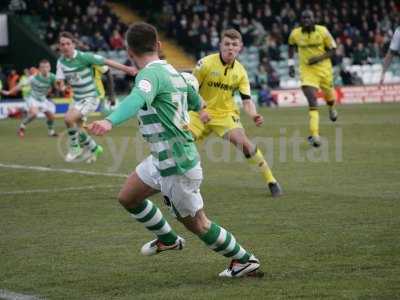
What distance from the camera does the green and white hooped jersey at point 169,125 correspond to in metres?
7.66

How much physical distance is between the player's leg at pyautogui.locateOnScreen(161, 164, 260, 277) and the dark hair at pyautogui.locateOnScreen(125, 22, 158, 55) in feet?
3.31

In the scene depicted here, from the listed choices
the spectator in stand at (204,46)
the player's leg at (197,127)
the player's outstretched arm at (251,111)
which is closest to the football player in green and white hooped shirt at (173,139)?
the player's outstretched arm at (251,111)

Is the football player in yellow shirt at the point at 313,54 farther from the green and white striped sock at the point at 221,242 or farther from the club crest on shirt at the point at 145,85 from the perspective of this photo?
the club crest on shirt at the point at 145,85

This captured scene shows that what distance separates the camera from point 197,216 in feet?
25.8

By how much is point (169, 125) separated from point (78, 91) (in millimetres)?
12168

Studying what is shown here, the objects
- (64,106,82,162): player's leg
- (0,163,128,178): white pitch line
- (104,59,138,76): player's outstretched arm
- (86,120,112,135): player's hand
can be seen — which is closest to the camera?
(86,120,112,135): player's hand

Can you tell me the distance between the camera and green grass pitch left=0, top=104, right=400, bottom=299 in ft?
25.3

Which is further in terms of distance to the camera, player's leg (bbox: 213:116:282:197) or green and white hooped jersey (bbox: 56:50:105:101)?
green and white hooped jersey (bbox: 56:50:105:101)

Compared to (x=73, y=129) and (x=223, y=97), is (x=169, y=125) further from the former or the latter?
(x=73, y=129)

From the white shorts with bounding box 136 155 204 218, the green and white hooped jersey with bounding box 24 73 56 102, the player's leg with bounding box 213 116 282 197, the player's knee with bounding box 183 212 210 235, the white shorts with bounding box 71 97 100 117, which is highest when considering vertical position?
the white shorts with bounding box 136 155 204 218

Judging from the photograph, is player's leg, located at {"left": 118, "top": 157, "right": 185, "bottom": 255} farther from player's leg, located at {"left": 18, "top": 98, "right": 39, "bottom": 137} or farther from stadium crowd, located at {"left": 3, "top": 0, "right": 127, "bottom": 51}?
stadium crowd, located at {"left": 3, "top": 0, "right": 127, "bottom": 51}

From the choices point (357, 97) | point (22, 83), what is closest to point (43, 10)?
point (22, 83)

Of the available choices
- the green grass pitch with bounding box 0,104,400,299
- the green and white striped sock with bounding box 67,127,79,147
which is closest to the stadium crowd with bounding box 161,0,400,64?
the green and white striped sock with bounding box 67,127,79,147

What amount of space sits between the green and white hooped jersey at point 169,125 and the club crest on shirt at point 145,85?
0.72 feet
